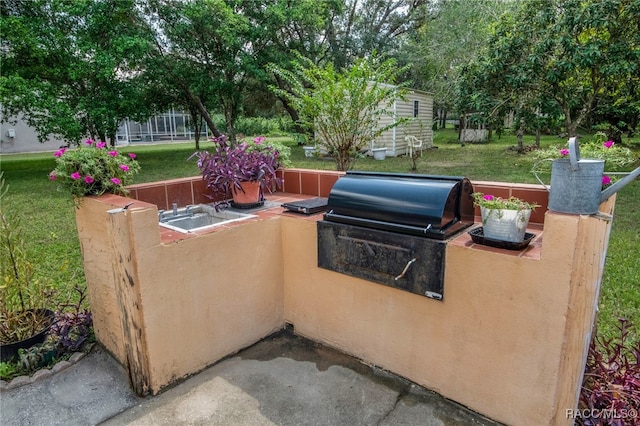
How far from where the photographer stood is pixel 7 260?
245 cm

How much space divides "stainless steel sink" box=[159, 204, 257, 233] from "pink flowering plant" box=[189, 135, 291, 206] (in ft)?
0.68

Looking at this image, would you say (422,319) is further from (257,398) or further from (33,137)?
(33,137)

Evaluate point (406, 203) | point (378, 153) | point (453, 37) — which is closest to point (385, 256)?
point (406, 203)

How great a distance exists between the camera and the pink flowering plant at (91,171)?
230 centimetres

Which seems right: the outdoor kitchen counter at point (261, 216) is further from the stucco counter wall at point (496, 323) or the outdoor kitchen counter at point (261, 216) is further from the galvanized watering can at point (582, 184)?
the galvanized watering can at point (582, 184)

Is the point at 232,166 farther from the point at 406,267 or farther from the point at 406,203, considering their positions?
the point at 406,267

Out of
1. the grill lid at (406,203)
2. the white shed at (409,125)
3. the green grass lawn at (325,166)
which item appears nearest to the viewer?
the grill lid at (406,203)

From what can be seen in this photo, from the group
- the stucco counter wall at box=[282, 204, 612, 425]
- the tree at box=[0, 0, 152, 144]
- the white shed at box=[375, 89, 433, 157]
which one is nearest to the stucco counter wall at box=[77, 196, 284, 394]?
the stucco counter wall at box=[282, 204, 612, 425]

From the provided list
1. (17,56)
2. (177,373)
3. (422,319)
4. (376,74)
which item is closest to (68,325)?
(177,373)

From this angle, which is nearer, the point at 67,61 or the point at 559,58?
the point at 559,58

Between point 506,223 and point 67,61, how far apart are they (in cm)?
1179

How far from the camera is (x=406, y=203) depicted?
2068mm

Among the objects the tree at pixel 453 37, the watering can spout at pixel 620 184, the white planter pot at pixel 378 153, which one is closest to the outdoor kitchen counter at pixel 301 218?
the watering can spout at pixel 620 184

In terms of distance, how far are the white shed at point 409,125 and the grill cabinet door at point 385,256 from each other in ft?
35.2
